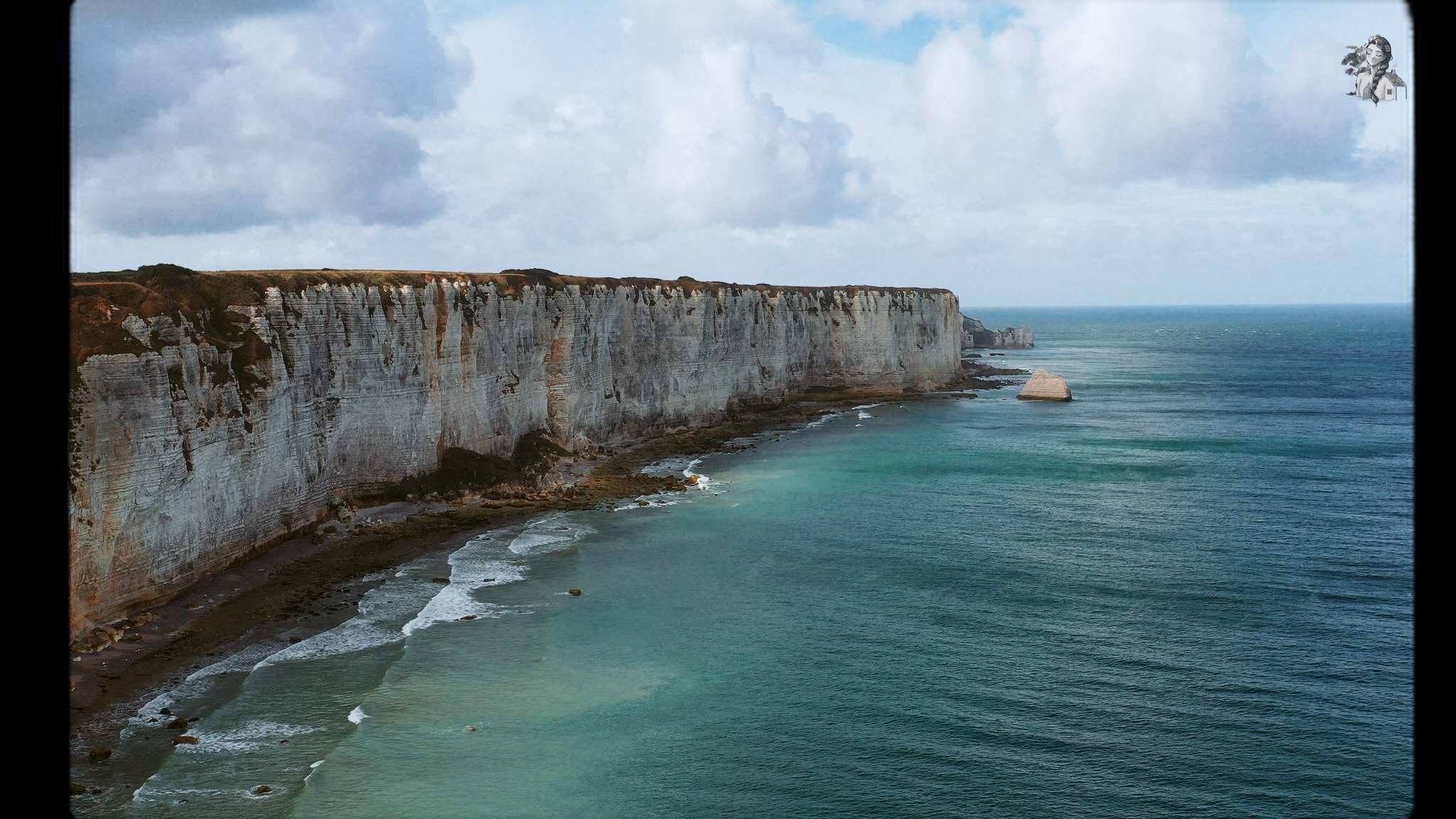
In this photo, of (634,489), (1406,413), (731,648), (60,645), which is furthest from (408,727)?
(1406,413)

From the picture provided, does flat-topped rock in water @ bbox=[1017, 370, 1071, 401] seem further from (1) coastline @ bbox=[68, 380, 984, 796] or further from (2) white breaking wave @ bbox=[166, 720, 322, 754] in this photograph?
(2) white breaking wave @ bbox=[166, 720, 322, 754]

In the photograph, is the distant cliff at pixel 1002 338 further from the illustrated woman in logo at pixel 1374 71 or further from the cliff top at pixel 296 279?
the illustrated woman in logo at pixel 1374 71

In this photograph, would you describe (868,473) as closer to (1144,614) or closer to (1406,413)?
(1144,614)

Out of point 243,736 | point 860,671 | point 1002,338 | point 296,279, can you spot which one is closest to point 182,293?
point 296,279

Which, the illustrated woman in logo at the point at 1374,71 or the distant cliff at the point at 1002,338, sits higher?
the distant cliff at the point at 1002,338

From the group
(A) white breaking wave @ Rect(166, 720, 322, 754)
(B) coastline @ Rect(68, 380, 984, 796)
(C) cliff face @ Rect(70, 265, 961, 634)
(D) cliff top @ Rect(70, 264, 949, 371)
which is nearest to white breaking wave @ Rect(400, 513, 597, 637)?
(B) coastline @ Rect(68, 380, 984, 796)

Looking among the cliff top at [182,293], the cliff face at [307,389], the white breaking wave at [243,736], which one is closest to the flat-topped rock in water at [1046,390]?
the cliff face at [307,389]
